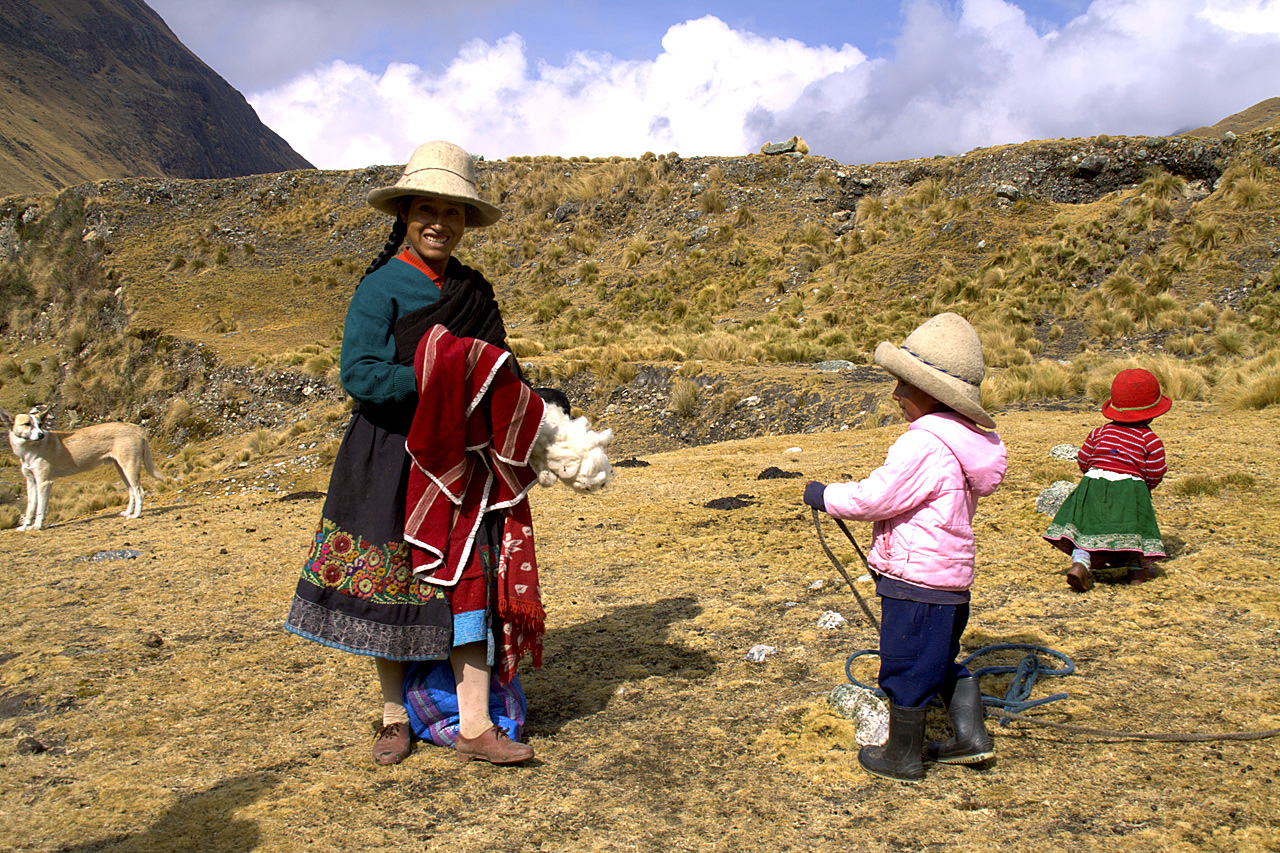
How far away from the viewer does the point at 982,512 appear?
630 cm

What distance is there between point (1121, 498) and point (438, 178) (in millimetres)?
4090

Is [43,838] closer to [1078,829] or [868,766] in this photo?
[868,766]

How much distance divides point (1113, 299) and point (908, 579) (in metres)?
17.4

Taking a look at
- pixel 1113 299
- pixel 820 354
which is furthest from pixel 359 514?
pixel 1113 299

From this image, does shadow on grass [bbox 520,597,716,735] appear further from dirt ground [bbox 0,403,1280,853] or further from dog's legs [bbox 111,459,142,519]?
dog's legs [bbox 111,459,142,519]

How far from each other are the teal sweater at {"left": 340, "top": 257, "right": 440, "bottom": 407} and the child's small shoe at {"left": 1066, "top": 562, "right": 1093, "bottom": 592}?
3.73 m

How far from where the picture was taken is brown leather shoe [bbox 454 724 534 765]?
2838mm

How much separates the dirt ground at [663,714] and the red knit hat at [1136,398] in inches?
36.5

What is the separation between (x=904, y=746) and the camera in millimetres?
2650

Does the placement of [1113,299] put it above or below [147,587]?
above

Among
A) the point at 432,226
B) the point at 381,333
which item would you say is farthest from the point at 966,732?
the point at 432,226

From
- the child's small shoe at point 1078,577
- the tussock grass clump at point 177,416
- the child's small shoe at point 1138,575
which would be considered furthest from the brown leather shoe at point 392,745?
the tussock grass clump at point 177,416

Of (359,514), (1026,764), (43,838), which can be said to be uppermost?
(359,514)

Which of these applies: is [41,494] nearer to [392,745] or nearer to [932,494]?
[392,745]
